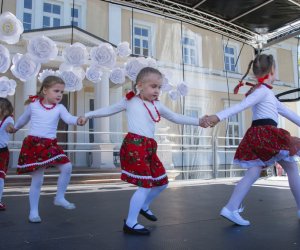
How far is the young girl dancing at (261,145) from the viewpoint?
8.74ft

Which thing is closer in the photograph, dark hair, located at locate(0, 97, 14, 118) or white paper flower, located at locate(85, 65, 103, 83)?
A: dark hair, located at locate(0, 97, 14, 118)

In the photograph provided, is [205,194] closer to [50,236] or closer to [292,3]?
[50,236]

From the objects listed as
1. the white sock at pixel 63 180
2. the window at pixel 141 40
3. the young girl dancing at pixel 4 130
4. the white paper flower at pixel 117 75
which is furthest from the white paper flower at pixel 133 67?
the window at pixel 141 40

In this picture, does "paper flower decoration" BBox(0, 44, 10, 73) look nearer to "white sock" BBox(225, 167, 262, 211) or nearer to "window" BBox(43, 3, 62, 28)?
"white sock" BBox(225, 167, 262, 211)

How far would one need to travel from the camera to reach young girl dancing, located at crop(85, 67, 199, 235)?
7.86 ft

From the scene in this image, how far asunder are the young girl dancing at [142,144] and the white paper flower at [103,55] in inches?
124

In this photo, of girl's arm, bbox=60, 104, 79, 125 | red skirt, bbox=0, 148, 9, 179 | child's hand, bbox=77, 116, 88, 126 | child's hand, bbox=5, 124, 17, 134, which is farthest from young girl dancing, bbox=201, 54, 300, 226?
red skirt, bbox=0, 148, 9, 179

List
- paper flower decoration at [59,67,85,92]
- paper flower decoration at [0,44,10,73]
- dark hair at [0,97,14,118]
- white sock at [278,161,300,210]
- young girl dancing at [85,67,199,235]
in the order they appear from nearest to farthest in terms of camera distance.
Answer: young girl dancing at [85,67,199,235], white sock at [278,161,300,210], dark hair at [0,97,14,118], paper flower decoration at [0,44,10,73], paper flower decoration at [59,67,85,92]

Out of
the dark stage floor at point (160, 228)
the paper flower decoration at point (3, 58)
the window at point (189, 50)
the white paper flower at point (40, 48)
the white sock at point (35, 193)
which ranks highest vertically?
the window at point (189, 50)

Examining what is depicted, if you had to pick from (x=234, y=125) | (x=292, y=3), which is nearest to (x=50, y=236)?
(x=292, y=3)

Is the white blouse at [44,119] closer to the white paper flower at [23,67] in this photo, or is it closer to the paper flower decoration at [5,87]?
the paper flower decoration at [5,87]

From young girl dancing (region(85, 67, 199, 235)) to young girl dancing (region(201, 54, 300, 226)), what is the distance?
41 cm

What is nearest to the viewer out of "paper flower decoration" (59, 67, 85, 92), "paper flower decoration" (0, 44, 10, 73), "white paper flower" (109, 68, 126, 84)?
"paper flower decoration" (0, 44, 10, 73)

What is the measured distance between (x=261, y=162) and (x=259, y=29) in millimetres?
6364
